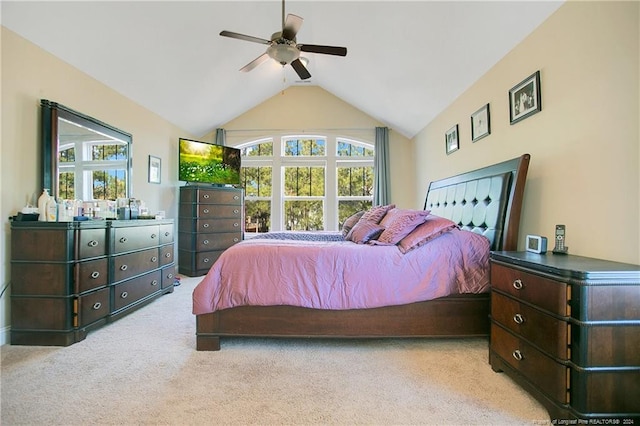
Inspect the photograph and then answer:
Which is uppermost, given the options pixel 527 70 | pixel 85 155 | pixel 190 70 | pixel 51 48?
pixel 190 70

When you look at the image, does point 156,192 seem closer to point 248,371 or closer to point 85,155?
point 85,155

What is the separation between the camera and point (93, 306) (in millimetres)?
2400

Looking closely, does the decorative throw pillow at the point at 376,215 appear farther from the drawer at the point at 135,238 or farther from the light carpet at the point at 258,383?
the drawer at the point at 135,238

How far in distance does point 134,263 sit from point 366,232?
2.33 metres

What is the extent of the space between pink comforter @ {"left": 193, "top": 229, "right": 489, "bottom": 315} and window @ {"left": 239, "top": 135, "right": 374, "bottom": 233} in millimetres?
3678

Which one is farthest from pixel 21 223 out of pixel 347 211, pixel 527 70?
pixel 347 211

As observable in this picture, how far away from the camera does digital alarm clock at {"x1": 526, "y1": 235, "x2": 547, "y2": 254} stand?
1853 mm

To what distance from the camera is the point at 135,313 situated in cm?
293

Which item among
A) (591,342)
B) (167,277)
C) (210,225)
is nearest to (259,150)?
(210,225)

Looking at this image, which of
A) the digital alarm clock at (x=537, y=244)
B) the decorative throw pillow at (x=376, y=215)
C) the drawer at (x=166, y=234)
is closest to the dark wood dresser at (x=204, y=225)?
the drawer at (x=166, y=234)

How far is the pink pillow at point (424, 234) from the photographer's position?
2.18 m

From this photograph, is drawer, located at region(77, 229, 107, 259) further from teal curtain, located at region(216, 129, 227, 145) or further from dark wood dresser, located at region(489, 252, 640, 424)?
teal curtain, located at region(216, 129, 227, 145)

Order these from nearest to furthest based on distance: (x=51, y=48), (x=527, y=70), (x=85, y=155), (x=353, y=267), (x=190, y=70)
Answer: (x=353, y=267) < (x=527, y=70) < (x=51, y=48) < (x=85, y=155) < (x=190, y=70)

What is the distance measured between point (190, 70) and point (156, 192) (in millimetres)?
1804
